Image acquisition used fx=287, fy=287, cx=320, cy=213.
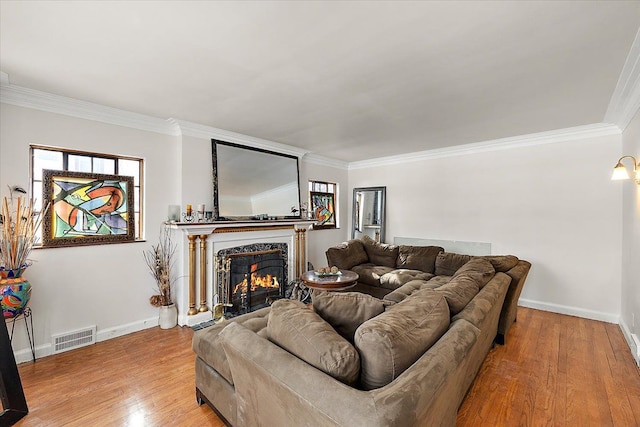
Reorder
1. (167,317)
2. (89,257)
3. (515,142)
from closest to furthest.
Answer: (89,257), (167,317), (515,142)

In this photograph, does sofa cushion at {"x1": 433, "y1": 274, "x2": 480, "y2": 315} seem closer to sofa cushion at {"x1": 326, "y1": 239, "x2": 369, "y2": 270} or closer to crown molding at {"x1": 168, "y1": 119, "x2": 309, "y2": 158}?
sofa cushion at {"x1": 326, "y1": 239, "x2": 369, "y2": 270}

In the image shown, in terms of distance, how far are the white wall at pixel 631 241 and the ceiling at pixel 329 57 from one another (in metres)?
0.44

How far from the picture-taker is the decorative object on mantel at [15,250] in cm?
237

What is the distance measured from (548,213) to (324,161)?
3.76 m

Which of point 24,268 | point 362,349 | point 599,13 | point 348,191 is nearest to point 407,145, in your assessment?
point 348,191

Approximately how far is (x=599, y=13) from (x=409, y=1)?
3.65 feet

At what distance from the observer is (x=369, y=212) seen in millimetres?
6094

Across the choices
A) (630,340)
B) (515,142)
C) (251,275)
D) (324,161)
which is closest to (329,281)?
(251,275)

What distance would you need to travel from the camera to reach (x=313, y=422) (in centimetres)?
112

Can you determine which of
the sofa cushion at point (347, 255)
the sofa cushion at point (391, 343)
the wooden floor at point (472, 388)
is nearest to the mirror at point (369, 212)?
the sofa cushion at point (347, 255)

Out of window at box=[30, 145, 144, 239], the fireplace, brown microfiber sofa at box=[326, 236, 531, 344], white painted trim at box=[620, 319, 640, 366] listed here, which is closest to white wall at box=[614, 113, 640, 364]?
white painted trim at box=[620, 319, 640, 366]

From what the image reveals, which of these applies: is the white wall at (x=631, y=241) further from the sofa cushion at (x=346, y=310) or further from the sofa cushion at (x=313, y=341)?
the sofa cushion at (x=313, y=341)

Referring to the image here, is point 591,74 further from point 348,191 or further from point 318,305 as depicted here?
point 348,191

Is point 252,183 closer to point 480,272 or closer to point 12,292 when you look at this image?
point 12,292
